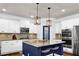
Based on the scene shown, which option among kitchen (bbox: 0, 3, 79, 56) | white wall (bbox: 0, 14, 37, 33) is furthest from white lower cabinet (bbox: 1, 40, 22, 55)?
white wall (bbox: 0, 14, 37, 33)

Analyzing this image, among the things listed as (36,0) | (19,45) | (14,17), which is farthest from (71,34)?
(36,0)

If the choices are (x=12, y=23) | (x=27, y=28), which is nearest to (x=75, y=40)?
(x=27, y=28)

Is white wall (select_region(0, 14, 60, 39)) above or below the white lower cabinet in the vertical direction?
above

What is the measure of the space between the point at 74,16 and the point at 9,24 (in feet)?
12.1

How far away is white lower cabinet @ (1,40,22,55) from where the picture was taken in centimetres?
474

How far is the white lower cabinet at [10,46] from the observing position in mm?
4739

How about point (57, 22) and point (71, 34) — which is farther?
point (57, 22)

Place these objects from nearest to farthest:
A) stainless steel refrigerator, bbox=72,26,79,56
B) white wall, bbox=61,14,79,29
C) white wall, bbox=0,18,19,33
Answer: stainless steel refrigerator, bbox=72,26,79,56
white wall, bbox=61,14,79,29
white wall, bbox=0,18,19,33

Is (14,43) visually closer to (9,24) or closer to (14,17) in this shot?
(9,24)

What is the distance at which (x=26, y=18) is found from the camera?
250 inches

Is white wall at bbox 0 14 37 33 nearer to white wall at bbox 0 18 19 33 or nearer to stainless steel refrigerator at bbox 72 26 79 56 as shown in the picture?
white wall at bbox 0 18 19 33

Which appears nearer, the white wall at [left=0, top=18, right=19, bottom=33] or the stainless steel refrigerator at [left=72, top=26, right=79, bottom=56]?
the stainless steel refrigerator at [left=72, top=26, right=79, bottom=56]

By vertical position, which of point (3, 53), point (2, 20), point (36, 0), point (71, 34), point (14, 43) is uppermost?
point (2, 20)

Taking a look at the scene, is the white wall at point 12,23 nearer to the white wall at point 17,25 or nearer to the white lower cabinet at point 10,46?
the white wall at point 17,25
